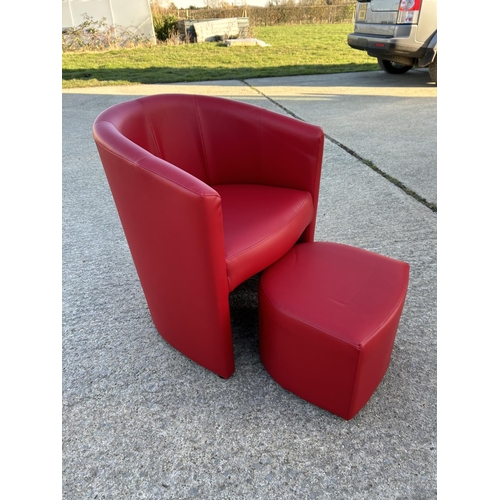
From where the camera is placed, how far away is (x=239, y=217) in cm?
173

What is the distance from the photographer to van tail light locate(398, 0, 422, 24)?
5156 mm

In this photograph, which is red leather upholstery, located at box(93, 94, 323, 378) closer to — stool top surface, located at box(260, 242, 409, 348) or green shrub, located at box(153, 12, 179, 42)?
stool top surface, located at box(260, 242, 409, 348)

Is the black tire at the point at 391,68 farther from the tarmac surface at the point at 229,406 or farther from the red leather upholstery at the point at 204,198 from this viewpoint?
the red leather upholstery at the point at 204,198

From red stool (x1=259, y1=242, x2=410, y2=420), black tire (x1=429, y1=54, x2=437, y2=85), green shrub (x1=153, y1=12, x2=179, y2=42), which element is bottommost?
red stool (x1=259, y1=242, x2=410, y2=420)

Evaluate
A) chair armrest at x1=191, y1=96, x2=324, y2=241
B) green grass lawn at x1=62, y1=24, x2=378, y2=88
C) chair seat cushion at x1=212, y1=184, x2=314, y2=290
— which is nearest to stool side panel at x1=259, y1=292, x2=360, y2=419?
chair seat cushion at x1=212, y1=184, x2=314, y2=290

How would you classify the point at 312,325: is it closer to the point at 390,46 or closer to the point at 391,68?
the point at 390,46

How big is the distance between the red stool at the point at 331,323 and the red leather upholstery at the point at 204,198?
0.48ft

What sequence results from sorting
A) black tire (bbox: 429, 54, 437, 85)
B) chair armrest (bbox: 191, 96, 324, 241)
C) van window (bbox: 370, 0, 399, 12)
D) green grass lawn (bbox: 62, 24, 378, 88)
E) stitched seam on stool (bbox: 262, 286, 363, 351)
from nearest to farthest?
1. stitched seam on stool (bbox: 262, 286, 363, 351)
2. chair armrest (bbox: 191, 96, 324, 241)
3. van window (bbox: 370, 0, 399, 12)
4. black tire (bbox: 429, 54, 437, 85)
5. green grass lawn (bbox: 62, 24, 378, 88)

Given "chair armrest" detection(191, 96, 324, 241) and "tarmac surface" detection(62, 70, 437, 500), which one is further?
"chair armrest" detection(191, 96, 324, 241)

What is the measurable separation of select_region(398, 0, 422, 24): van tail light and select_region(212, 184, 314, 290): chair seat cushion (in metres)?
4.52

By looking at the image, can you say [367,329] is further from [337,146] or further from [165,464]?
[337,146]

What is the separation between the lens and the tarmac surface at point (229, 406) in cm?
132

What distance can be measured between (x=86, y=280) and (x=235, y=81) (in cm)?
543

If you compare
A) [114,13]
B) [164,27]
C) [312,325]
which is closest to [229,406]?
[312,325]
